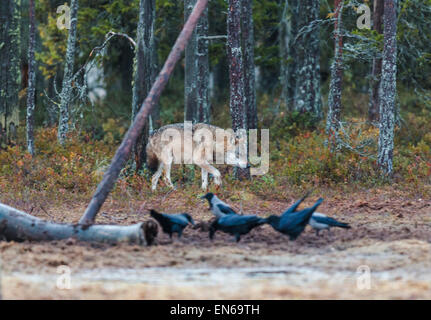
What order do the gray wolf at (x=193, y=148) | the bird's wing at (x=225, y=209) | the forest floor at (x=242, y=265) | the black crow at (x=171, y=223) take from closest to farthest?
the forest floor at (x=242, y=265)
the black crow at (x=171, y=223)
the bird's wing at (x=225, y=209)
the gray wolf at (x=193, y=148)

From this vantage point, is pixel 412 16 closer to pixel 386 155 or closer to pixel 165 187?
pixel 386 155

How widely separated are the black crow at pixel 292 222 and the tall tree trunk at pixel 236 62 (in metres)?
6.45

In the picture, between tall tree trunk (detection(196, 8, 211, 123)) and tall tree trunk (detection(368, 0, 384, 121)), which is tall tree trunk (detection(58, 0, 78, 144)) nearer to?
tall tree trunk (detection(196, 8, 211, 123))

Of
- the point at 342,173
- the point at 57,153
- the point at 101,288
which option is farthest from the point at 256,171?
the point at 101,288

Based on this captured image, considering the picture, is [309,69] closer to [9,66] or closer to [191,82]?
[191,82]

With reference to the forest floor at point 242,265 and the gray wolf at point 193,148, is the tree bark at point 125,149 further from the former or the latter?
the gray wolf at point 193,148

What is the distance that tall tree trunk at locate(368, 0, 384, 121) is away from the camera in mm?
20750

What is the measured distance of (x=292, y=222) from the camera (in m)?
9.88

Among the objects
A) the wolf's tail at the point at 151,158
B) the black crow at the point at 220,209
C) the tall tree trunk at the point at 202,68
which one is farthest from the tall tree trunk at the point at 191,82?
the black crow at the point at 220,209

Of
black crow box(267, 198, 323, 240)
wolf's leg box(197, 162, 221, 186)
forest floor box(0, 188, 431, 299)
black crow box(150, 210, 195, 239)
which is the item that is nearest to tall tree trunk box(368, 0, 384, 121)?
wolf's leg box(197, 162, 221, 186)

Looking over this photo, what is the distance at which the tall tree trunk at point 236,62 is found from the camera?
15547 millimetres

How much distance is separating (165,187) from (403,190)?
5.70 metres

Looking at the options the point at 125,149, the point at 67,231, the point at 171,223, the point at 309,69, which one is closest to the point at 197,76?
the point at 309,69

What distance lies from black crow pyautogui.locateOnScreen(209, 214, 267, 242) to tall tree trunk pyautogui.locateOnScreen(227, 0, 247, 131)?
6.29 m
